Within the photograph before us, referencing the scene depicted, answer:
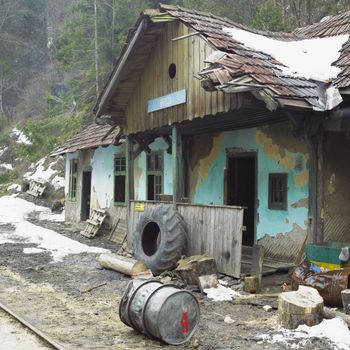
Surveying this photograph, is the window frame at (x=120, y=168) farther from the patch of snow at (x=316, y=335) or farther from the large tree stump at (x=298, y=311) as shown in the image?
the patch of snow at (x=316, y=335)

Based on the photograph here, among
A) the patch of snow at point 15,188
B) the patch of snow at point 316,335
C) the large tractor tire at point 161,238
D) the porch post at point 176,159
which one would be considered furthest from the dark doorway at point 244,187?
the patch of snow at point 15,188

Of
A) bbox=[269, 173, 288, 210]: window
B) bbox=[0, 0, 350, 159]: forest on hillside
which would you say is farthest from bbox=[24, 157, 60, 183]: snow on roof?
bbox=[269, 173, 288, 210]: window

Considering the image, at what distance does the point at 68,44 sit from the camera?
110 feet

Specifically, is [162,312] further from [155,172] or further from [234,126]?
[155,172]

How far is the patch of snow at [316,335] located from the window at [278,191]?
417 centimetres

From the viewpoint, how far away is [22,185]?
27562mm

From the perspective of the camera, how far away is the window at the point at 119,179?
15.9 meters

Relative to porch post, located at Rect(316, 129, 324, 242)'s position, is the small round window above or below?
above

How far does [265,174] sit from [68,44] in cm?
2687

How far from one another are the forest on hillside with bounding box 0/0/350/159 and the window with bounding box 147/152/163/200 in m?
7.47

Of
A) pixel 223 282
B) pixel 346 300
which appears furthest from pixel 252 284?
pixel 346 300

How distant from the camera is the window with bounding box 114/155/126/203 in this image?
15.9m

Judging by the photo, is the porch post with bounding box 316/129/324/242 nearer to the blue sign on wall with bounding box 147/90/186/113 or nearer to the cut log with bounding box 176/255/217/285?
the cut log with bounding box 176/255/217/285

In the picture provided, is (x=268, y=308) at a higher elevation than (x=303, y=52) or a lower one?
lower
